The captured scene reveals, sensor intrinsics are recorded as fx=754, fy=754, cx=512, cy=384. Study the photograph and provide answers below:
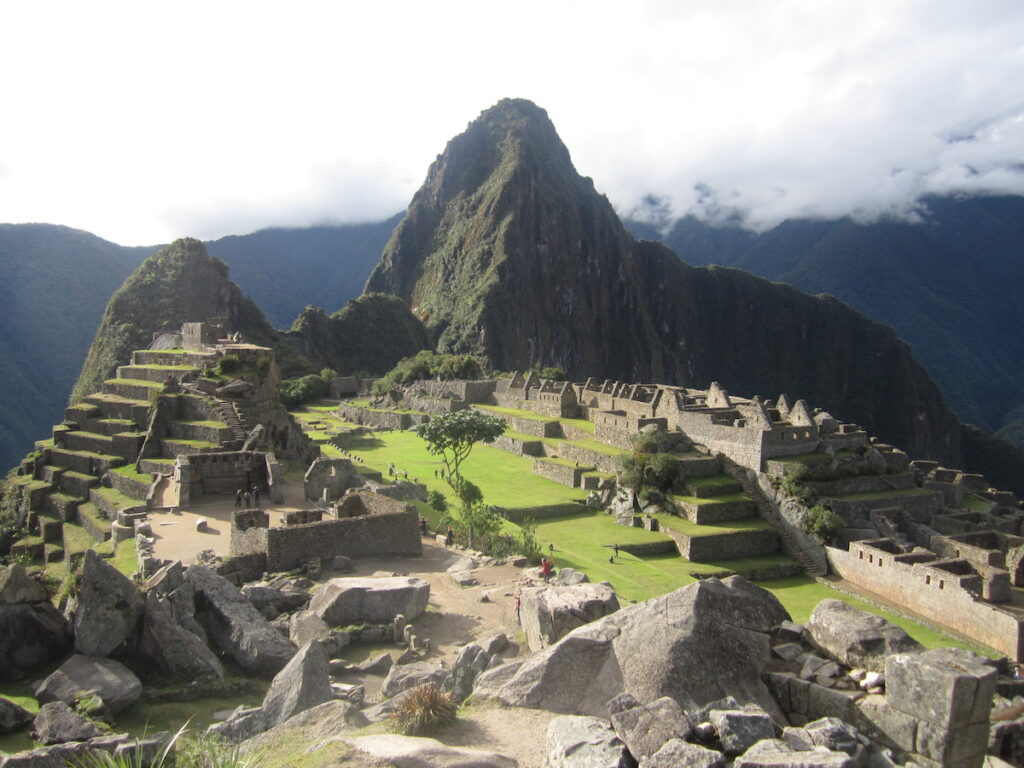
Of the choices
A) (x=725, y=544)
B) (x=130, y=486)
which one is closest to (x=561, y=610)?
(x=130, y=486)

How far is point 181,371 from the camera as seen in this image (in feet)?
104

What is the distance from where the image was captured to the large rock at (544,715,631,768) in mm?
6102

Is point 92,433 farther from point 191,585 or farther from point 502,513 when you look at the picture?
point 191,585

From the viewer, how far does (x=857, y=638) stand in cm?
746

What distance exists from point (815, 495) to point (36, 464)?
3099 cm

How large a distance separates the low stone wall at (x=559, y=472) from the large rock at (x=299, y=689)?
2694 centimetres

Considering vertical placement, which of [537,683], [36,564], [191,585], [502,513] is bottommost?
[36,564]

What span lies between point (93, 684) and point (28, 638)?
1794mm

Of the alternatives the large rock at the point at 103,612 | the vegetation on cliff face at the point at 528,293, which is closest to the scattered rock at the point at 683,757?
the large rock at the point at 103,612

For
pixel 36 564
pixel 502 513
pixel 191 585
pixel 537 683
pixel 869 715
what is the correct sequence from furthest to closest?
1. pixel 502 513
2. pixel 36 564
3. pixel 191 585
4. pixel 537 683
5. pixel 869 715

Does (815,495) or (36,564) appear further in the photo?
(815,495)

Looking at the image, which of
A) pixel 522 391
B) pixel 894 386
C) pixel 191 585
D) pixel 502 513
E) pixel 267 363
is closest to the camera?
pixel 191 585

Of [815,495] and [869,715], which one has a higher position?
[869,715]

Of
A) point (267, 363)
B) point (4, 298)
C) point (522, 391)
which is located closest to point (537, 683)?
point (267, 363)
